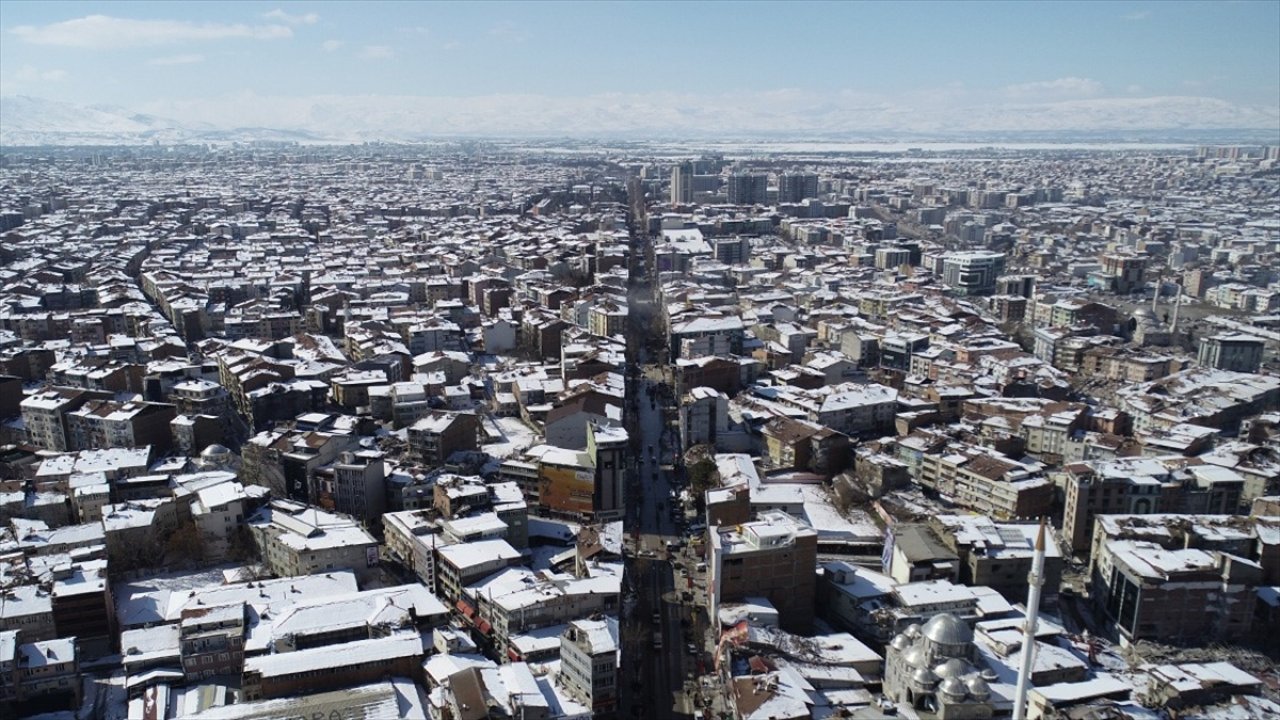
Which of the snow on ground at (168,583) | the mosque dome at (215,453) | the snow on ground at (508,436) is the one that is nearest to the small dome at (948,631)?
the snow on ground at (508,436)

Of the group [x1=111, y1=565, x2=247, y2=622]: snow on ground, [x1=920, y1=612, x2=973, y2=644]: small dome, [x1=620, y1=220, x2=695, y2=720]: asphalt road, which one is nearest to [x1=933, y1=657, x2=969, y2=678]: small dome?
[x1=920, y1=612, x2=973, y2=644]: small dome

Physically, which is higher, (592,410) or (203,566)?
(592,410)

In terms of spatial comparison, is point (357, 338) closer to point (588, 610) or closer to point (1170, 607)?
point (588, 610)

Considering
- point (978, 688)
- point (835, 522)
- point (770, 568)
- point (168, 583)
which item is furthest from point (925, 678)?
point (168, 583)

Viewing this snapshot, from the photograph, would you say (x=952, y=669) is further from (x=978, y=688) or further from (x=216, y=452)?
(x=216, y=452)

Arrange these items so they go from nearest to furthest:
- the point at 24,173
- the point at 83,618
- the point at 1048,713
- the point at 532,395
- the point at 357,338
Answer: the point at 1048,713 < the point at 83,618 < the point at 532,395 < the point at 357,338 < the point at 24,173

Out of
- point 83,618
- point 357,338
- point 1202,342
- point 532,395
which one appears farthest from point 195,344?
point 1202,342
